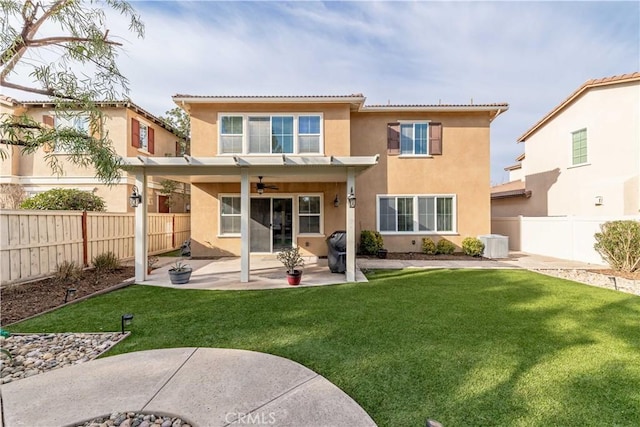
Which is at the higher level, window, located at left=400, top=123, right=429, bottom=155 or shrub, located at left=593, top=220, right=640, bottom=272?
window, located at left=400, top=123, right=429, bottom=155

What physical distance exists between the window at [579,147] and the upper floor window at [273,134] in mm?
12576

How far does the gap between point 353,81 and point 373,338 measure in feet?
43.2

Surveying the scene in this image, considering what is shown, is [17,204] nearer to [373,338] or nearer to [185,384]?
[185,384]

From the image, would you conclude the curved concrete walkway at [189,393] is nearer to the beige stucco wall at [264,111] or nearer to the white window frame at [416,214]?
the beige stucco wall at [264,111]

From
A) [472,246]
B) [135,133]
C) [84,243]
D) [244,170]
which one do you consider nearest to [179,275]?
[244,170]

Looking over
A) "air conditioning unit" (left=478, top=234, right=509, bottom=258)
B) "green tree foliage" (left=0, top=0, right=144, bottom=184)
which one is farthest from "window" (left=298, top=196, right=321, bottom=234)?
"green tree foliage" (left=0, top=0, right=144, bottom=184)

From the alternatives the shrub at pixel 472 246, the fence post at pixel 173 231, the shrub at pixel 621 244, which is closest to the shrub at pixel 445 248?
the shrub at pixel 472 246

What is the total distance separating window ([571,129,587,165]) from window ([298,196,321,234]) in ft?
41.7

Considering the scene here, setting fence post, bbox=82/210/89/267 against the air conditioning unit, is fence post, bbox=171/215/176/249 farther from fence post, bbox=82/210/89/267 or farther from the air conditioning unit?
the air conditioning unit

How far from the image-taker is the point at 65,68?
4430 mm

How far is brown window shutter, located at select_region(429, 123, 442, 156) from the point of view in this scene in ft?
42.3

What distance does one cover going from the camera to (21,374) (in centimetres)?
348

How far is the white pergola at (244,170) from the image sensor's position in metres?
7.66

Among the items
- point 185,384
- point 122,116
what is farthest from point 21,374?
point 122,116
